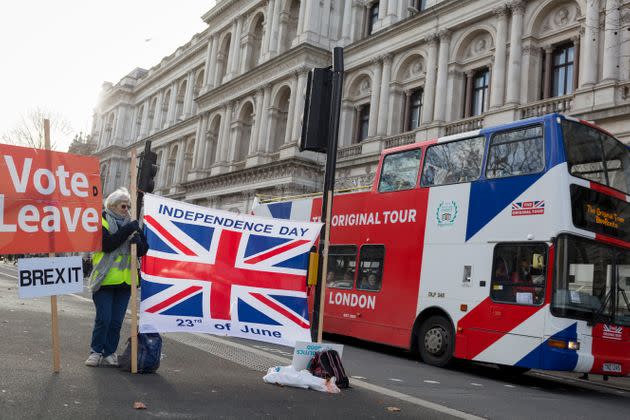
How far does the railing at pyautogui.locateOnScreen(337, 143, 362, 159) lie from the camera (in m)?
Answer: 28.7

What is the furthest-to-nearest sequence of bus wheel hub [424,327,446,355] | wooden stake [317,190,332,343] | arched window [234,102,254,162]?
arched window [234,102,254,162]
bus wheel hub [424,327,446,355]
wooden stake [317,190,332,343]

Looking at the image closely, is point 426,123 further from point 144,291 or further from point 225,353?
point 144,291

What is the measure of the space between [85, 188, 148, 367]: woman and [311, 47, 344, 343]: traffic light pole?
1.95 m

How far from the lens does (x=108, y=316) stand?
6414 millimetres

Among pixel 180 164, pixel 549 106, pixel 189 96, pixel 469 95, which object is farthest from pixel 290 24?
pixel 549 106

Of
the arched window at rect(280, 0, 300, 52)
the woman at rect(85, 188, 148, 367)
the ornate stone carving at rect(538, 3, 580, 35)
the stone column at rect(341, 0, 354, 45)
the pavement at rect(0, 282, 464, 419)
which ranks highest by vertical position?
the arched window at rect(280, 0, 300, 52)

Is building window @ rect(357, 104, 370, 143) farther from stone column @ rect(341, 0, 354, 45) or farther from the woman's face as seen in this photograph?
the woman's face

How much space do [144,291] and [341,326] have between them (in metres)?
7.05

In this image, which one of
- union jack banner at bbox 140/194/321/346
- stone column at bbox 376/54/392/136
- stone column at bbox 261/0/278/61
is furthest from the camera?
stone column at bbox 261/0/278/61

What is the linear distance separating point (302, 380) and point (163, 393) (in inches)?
60.3

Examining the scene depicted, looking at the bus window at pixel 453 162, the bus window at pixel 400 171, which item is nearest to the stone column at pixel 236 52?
the bus window at pixel 400 171

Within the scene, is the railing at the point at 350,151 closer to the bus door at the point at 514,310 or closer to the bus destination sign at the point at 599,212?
the bus destination sign at the point at 599,212

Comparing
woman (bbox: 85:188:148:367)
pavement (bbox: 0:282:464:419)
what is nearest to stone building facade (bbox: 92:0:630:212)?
pavement (bbox: 0:282:464:419)

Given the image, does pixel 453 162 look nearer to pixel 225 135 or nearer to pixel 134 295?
pixel 134 295
